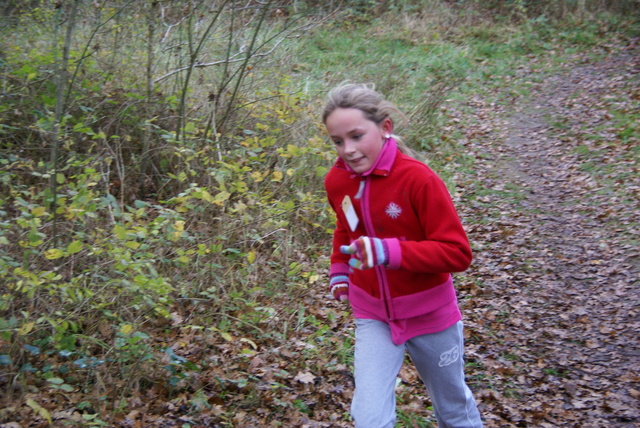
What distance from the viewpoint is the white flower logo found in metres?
2.79

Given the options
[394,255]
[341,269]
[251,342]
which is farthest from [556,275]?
[394,255]

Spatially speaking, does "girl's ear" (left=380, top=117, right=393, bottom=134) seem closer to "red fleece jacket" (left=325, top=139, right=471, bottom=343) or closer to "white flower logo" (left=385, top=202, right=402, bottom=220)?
"red fleece jacket" (left=325, top=139, right=471, bottom=343)

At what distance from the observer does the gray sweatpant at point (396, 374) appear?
2709 mm

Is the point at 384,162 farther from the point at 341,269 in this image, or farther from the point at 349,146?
the point at 341,269

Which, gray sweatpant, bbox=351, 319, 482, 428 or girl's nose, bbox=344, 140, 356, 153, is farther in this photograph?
girl's nose, bbox=344, 140, 356, 153

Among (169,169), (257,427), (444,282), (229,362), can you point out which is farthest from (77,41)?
(444,282)

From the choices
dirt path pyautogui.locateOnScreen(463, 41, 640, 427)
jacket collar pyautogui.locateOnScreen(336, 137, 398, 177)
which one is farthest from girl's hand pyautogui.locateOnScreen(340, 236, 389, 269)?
dirt path pyautogui.locateOnScreen(463, 41, 640, 427)

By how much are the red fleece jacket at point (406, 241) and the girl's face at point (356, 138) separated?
5cm

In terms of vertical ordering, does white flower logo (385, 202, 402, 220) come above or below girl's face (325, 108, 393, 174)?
below

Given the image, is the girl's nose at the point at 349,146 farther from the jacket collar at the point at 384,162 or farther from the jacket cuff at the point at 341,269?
the jacket cuff at the point at 341,269

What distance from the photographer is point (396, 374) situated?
2.86m

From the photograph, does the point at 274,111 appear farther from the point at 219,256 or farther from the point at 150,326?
the point at 150,326

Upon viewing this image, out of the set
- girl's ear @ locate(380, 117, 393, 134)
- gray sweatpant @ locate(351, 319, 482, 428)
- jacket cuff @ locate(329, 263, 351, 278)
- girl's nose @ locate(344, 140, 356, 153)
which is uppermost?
girl's ear @ locate(380, 117, 393, 134)

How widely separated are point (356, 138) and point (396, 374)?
1101 millimetres
